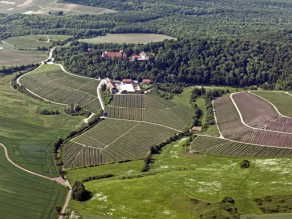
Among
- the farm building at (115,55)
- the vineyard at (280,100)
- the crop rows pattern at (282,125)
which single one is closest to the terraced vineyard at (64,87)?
the farm building at (115,55)

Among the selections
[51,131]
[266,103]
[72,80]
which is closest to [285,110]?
[266,103]

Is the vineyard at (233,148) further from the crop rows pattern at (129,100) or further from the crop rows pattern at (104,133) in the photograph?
the crop rows pattern at (129,100)

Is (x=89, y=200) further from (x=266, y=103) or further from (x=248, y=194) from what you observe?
(x=266, y=103)

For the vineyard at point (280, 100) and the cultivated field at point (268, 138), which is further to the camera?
the vineyard at point (280, 100)

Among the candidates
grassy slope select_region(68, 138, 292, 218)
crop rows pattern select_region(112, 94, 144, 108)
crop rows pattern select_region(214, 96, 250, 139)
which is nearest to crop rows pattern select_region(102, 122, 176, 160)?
grassy slope select_region(68, 138, 292, 218)

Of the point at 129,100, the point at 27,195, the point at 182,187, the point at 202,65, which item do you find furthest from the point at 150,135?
the point at 202,65

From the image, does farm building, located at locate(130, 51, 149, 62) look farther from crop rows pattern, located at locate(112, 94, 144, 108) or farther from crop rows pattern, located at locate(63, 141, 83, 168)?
crop rows pattern, located at locate(63, 141, 83, 168)
